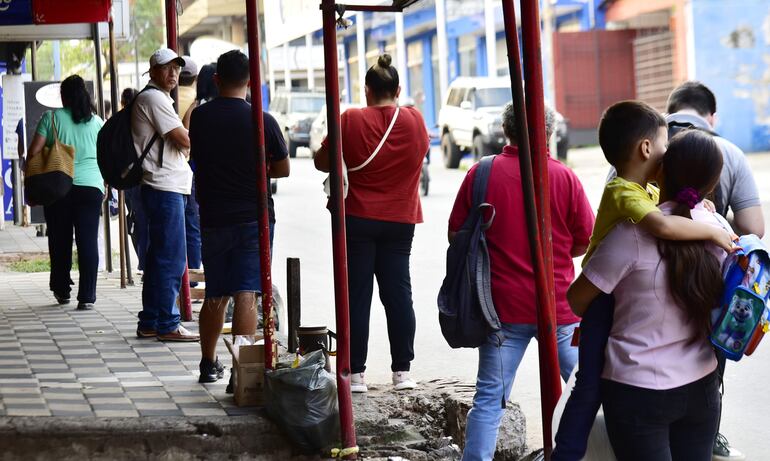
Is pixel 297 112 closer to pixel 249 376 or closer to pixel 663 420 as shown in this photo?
pixel 249 376

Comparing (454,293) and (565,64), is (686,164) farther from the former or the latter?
(565,64)

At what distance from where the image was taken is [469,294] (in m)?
4.52

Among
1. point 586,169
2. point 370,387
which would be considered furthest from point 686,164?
point 586,169

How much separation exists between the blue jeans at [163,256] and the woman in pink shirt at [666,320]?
4552 millimetres

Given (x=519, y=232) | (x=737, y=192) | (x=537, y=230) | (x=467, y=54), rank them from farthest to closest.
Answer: (x=467, y=54) < (x=737, y=192) < (x=519, y=232) < (x=537, y=230)

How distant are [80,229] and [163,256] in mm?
1943

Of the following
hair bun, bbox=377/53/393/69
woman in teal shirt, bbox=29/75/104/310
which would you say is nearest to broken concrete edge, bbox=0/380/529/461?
hair bun, bbox=377/53/393/69

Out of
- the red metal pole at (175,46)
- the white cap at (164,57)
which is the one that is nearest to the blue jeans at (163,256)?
the red metal pole at (175,46)

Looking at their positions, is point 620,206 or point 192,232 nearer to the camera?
point 620,206

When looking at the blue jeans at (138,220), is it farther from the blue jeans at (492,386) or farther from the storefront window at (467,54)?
the storefront window at (467,54)

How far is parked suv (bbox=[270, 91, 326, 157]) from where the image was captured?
1529 inches

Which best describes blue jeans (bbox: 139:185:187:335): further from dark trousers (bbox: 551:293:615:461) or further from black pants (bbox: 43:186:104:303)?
dark trousers (bbox: 551:293:615:461)

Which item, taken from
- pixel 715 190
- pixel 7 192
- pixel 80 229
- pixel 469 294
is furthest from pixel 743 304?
pixel 7 192

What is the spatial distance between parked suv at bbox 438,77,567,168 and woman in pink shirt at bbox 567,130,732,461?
24778 millimetres
